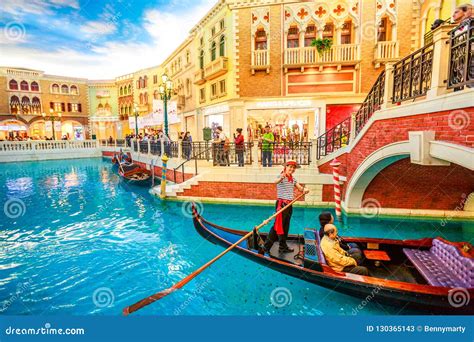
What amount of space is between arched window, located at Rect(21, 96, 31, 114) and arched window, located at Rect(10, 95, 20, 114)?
365 millimetres

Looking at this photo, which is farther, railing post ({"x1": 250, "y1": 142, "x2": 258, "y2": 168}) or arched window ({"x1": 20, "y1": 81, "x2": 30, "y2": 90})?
arched window ({"x1": 20, "y1": 81, "x2": 30, "y2": 90})

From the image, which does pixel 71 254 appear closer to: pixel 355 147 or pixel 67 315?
pixel 67 315

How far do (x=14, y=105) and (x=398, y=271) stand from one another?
120 ft

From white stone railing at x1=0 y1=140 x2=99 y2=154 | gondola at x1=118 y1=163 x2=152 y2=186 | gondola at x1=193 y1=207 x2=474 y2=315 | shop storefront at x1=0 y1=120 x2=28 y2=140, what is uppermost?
shop storefront at x1=0 y1=120 x2=28 y2=140

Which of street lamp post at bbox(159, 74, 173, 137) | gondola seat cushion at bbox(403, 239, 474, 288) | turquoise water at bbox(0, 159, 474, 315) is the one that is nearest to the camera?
gondola seat cushion at bbox(403, 239, 474, 288)

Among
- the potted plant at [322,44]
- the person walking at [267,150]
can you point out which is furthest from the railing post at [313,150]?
the potted plant at [322,44]

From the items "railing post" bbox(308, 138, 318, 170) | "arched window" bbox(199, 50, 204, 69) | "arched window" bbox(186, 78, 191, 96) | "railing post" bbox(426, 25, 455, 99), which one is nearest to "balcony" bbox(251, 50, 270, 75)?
"arched window" bbox(199, 50, 204, 69)

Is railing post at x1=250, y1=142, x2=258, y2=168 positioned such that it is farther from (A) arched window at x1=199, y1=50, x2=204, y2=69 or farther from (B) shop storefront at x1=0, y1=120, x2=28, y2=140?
(B) shop storefront at x1=0, y1=120, x2=28, y2=140

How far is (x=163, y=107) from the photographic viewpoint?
12086 millimetres

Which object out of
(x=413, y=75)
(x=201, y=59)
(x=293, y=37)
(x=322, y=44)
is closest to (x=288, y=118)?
(x=322, y=44)

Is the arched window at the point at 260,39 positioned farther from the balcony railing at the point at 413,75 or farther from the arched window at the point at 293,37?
the balcony railing at the point at 413,75

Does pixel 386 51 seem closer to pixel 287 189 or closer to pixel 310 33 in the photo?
pixel 310 33

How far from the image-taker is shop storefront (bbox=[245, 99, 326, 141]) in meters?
12.5

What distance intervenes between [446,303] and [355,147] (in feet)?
14.8
